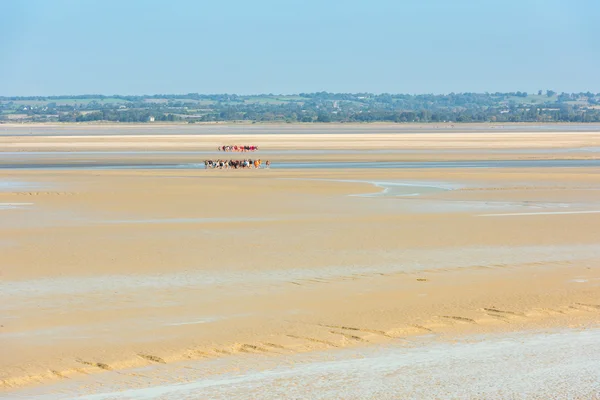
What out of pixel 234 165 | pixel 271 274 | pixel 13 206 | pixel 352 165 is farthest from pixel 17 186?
pixel 271 274

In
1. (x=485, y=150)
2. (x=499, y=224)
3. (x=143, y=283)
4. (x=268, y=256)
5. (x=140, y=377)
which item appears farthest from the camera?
(x=485, y=150)

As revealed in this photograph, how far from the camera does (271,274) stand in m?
13.4

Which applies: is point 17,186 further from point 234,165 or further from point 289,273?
point 289,273

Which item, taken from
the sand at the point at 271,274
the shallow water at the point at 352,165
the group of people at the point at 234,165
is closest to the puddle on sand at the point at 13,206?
the sand at the point at 271,274

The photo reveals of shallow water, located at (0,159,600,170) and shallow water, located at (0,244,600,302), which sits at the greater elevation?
shallow water, located at (0,244,600,302)

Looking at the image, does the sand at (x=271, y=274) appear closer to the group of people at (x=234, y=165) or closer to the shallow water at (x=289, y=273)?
the shallow water at (x=289, y=273)

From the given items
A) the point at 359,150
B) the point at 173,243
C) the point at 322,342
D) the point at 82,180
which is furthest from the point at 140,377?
the point at 359,150

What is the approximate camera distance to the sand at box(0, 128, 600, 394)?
9.60m

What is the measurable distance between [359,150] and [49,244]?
43397mm

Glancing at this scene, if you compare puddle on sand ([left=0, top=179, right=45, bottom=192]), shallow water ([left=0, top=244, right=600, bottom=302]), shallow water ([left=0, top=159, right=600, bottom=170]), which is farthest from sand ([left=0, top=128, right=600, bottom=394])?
shallow water ([left=0, top=159, right=600, bottom=170])

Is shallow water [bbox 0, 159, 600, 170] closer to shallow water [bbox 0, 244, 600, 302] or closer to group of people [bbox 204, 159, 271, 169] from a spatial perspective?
group of people [bbox 204, 159, 271, 169]

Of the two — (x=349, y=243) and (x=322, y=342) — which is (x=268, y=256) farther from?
(x=322, y=342)

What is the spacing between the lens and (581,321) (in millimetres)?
10445

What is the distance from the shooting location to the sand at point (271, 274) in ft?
31.5
